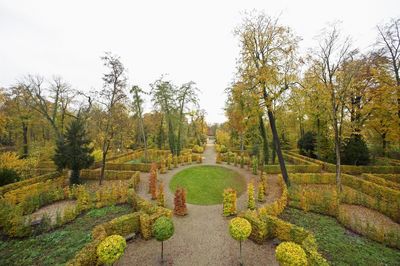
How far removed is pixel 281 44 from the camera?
11828 mm

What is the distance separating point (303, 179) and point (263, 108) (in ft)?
27.4

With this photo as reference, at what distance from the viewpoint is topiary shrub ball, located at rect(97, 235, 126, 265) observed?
16.7 feet

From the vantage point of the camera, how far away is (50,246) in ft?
24.6

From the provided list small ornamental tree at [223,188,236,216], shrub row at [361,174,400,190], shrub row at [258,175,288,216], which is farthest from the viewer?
shrub row at [361,174,400,190]

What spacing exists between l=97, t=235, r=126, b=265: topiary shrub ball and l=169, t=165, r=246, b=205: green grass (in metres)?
7.43

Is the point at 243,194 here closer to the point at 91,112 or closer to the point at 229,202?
the point at 229,202

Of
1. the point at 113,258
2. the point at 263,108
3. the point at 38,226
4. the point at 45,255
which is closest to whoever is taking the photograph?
the point at 113,258

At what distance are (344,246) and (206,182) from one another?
1092cm

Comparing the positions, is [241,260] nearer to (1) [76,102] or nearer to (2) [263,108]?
(2) [263,108]

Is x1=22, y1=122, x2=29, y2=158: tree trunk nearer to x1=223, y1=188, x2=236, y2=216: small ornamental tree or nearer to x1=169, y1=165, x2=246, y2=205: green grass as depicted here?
x1=169, y1=165, x2=246, y2=205: green grass

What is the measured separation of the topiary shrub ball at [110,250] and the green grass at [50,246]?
8.79ft

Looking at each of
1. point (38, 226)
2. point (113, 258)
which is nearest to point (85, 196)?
point (38, 226)

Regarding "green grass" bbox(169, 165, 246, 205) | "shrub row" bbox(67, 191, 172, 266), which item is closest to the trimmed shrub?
"green grass" bbox(169, 165, 246, 205)

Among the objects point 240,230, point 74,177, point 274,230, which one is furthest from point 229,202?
point 74,177
